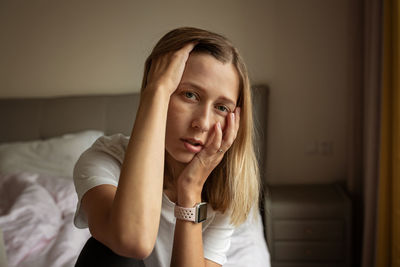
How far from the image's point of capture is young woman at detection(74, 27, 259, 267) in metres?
0.80

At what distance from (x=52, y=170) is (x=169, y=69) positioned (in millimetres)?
1615

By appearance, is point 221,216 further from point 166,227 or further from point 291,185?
point 291,185

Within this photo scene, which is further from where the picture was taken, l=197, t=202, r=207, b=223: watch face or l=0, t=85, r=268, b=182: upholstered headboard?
l=0, t=85, r=268, b=182: upholstered headboard

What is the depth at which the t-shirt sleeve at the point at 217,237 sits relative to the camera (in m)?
1.16

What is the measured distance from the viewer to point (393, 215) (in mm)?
1889

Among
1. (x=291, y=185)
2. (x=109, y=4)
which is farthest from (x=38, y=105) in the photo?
(x=291, y=185)

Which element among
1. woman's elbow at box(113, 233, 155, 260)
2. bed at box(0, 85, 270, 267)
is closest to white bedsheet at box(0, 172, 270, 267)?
bed at box(0, 85, 270, 267)

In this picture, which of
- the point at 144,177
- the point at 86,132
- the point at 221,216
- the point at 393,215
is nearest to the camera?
the point at 144,177

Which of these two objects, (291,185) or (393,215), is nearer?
(393,215)

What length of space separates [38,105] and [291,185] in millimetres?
2004

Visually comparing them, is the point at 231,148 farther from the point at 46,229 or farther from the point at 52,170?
the point at 52,170

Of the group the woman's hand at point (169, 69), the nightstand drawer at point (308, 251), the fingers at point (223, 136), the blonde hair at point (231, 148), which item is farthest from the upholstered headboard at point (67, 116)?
the woman's hand at point (169, 69)

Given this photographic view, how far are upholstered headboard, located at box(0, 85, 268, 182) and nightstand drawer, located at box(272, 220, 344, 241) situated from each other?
456mm

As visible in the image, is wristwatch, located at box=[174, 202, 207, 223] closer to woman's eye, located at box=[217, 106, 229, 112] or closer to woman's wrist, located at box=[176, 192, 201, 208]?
woman's wrist, located at box=[176, 192, 201, 208]
